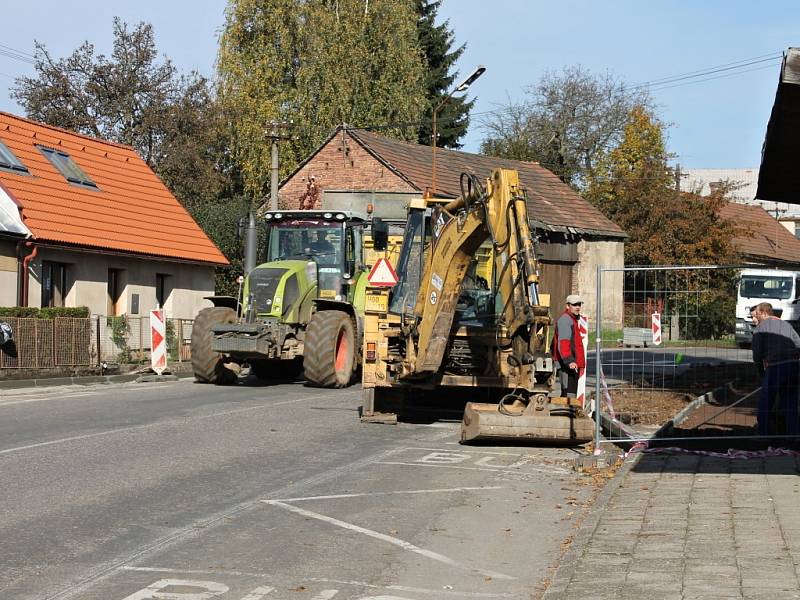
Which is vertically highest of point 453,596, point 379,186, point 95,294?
point 379,186

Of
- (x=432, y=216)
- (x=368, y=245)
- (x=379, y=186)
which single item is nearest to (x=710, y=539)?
(x=432, y=216)

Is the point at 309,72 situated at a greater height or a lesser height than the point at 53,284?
greater

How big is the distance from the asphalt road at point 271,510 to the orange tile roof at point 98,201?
49.9 feet

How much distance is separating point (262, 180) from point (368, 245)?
107 ft

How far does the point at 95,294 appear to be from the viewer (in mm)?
32031

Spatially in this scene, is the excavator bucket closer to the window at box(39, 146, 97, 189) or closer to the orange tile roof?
the orange tile roof

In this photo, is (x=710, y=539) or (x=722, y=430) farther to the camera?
(x=722, y=430)

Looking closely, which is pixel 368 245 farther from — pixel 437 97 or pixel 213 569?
pixel 437 97

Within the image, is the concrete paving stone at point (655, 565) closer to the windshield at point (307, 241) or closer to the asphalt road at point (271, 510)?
the asphalt road at point (271, 510)

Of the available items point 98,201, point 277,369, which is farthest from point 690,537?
point 98,201

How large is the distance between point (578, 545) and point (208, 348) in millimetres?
14879

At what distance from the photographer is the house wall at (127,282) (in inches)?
1206

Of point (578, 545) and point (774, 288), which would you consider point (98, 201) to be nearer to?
point (774, 288)

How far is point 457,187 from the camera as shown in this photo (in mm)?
47094
